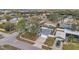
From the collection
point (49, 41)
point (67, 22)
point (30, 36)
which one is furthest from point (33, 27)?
point (67, 22)

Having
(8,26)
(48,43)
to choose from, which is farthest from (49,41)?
(8,26)

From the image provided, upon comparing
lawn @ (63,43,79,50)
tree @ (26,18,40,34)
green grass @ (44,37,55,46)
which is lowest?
lawn @ (63,43,79,50)

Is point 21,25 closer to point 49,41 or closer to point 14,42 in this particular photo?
point 14,42

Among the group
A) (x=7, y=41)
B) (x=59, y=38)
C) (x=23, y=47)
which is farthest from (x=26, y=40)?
(x=59, y=38)

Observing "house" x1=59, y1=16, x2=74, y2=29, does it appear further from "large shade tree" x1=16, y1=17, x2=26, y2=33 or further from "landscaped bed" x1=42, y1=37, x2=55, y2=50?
"large shade tree" x1=16, y1=17, x2=26, y2=33

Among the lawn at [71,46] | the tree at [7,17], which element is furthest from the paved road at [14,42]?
the lawn at [71,46]

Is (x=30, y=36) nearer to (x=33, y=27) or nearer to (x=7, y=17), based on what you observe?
(x=33, y=27)

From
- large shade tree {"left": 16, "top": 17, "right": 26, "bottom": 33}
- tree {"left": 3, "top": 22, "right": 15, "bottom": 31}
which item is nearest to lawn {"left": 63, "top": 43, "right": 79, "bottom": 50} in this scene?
large shade tree {"left": 16, "top": 17, "right": 26, "bottom": 33}

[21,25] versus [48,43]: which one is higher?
[21,25]

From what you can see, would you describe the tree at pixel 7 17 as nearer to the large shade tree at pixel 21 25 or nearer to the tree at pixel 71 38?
the large shade tree at pixel 21 25

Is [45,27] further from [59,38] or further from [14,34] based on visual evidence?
[14,34]
